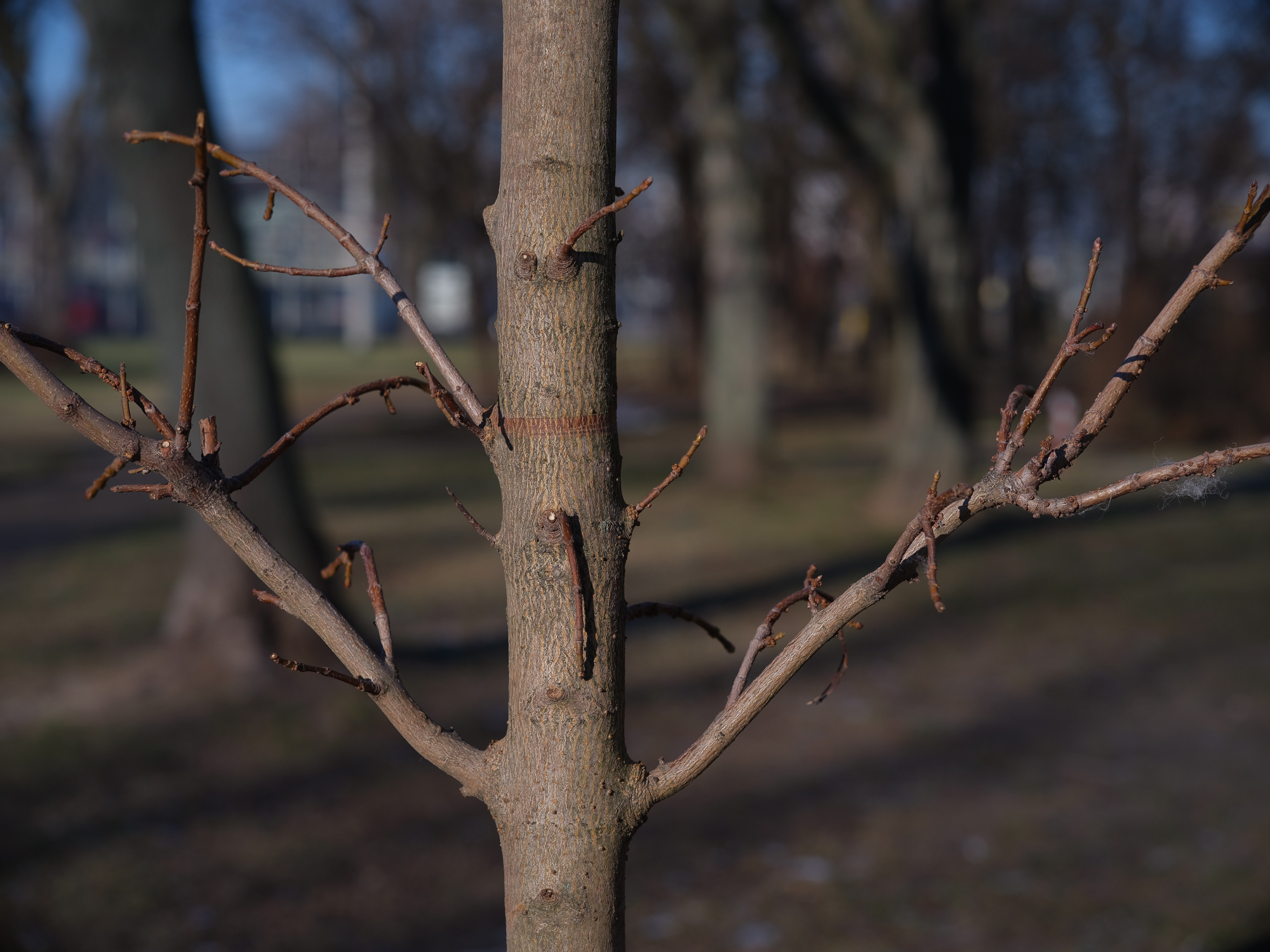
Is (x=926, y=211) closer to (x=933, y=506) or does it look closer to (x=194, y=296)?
(x=933, y=506)

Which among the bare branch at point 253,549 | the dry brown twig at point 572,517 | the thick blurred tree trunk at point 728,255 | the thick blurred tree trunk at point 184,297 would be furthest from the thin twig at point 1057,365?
the thick blurred tree trunk at point 728,255

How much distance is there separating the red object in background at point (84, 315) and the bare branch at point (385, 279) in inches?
1407

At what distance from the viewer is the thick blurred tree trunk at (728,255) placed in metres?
11.6

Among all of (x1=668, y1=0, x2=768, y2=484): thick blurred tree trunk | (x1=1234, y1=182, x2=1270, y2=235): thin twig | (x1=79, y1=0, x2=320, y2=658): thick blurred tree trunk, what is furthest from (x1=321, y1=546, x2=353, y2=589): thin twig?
(x1=668, y1=0, x2=768, y2=484): thick blurred tree trunk

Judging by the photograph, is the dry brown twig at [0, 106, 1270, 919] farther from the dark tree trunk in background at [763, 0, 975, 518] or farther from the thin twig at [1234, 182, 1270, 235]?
the dark tree trunk in background at [763, 0, 975, 518]

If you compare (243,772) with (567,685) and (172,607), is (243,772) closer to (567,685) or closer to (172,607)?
(172,607)

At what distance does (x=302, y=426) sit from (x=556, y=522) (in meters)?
0.32

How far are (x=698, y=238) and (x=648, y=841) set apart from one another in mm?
18380

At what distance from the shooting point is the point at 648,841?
4707mm

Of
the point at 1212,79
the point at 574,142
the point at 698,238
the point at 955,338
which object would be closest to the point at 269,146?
the point at 698,238

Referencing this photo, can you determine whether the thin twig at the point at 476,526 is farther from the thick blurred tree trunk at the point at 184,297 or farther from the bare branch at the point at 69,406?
the thick blurred tree trunk at the point at 184,297

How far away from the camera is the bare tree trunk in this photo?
4.35 ft

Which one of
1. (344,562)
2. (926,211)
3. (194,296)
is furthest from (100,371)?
(926,211)

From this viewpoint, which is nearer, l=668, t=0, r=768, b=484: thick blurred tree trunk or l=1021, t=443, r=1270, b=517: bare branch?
l=1021, t=443, r=1270, b=517: bare branch
